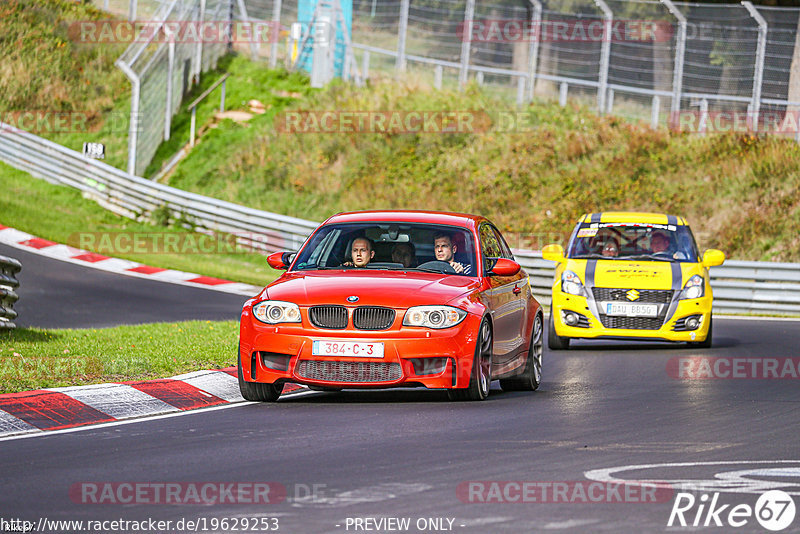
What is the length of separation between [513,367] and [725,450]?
3489mm

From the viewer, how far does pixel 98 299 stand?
21.0m

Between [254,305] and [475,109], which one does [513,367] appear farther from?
[475,109]

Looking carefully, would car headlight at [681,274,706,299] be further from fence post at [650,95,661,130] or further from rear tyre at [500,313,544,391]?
fence post at [650,95,661,130]

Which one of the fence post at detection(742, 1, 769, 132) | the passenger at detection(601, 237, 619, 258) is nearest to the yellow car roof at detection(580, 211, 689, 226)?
the passenger at detection(601, 237, 619, 258)

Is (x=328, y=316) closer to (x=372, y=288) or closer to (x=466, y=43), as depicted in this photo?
(x=372, y=288)

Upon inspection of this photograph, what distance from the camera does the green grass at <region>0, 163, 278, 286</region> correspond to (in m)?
28.3

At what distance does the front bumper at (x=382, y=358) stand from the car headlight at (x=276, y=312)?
6 cm

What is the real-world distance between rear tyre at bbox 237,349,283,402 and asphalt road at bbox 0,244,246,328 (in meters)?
6.94

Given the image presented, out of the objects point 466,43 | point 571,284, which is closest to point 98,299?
point 571,284

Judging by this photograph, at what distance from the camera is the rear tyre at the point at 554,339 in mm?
17234

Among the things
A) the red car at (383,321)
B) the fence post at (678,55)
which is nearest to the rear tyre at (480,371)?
the red car at (383,321)

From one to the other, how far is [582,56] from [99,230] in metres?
12.0

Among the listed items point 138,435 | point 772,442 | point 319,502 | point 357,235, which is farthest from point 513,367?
point 319,502

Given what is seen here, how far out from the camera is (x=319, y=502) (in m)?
6.52
